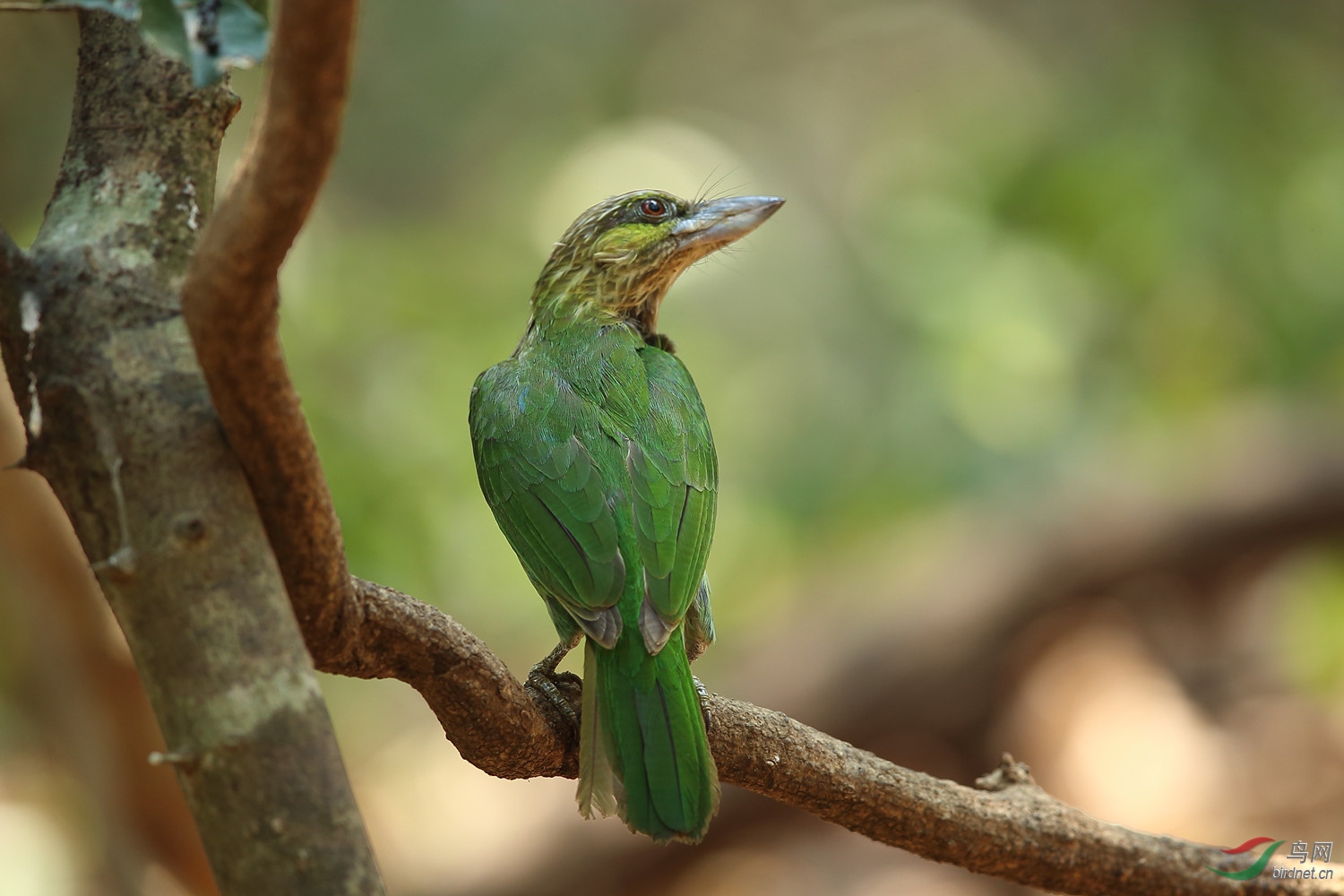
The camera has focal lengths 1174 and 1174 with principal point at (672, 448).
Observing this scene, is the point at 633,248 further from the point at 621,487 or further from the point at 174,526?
the point at 174,526

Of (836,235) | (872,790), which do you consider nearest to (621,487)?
(872,790)

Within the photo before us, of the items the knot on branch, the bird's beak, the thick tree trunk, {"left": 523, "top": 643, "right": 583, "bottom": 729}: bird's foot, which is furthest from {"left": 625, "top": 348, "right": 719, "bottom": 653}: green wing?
the thick tree trunk

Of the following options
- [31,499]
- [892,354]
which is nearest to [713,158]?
[892,354]

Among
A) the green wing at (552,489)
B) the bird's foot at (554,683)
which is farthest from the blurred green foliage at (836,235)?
the bird's foot at (554,683)

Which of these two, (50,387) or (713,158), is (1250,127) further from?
(50,387)

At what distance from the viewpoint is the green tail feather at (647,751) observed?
2502 millimetres

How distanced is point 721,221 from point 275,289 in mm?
2494

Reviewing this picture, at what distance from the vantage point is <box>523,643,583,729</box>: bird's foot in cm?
275

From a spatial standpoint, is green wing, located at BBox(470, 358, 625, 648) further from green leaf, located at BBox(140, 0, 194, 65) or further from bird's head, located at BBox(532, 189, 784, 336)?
green leaf, located at BBox(140, 0, 194, 65)

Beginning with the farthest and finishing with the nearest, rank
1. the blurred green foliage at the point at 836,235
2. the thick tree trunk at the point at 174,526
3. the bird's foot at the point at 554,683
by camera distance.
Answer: the blurred green foliage at the point at 836,235, the bird's foot at the point at 554,683, the thick tree trunk at the point at 174,526

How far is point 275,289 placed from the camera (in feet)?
4.97

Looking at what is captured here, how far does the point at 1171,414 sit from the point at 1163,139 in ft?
7.53

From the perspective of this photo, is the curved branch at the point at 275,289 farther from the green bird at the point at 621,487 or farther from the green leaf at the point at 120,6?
the green bird at the point at 621,487

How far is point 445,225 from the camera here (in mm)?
8953
